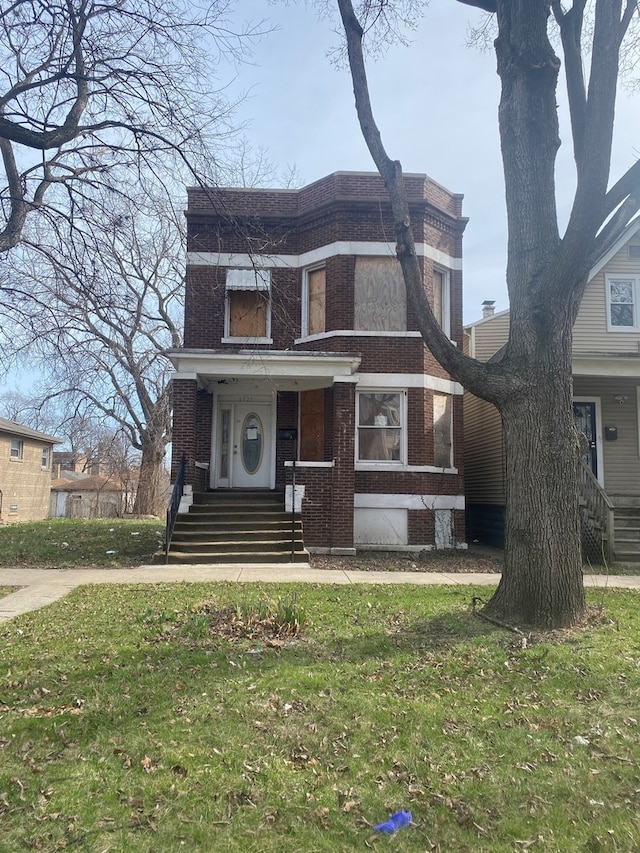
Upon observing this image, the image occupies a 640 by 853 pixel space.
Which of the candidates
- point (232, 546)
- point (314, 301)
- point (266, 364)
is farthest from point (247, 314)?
point (232, 546)

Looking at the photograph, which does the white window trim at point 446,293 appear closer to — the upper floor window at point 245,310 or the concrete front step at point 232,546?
the upper floor window at point 245,310

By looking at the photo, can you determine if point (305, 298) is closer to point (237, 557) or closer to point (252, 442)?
point (252, 442)

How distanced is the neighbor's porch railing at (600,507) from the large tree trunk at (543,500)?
6113 mm

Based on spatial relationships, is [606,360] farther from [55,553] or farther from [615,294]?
[55,553]

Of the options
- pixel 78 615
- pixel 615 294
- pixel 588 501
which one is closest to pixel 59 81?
pixel 78 615

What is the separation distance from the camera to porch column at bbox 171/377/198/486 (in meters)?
12.1

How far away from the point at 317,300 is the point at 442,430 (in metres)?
4.20

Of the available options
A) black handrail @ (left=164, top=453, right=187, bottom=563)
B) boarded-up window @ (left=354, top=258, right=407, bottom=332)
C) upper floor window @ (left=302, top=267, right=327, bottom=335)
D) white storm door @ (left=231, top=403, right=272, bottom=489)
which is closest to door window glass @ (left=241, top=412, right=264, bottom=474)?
white storm door @ (left=231, top=403, right=272, bottom=489)

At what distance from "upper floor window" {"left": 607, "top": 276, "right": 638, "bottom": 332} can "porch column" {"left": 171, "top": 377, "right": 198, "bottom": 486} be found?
10.4 m

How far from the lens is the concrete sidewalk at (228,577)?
8.55 meters

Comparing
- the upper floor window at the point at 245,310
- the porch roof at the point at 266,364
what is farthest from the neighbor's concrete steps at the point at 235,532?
the upper floor window at the point at 245,310

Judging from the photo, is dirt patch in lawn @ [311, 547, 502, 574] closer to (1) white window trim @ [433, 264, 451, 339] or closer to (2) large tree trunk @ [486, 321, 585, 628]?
(2) large tree trunk @ [486, 321, 585, 628]

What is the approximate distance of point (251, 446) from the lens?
45.6 feet

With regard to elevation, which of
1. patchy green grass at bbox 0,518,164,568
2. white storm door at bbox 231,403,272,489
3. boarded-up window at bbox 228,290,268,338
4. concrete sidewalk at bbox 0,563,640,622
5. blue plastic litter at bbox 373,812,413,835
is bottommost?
blue plastic litter at bbox 373,812,413,835
